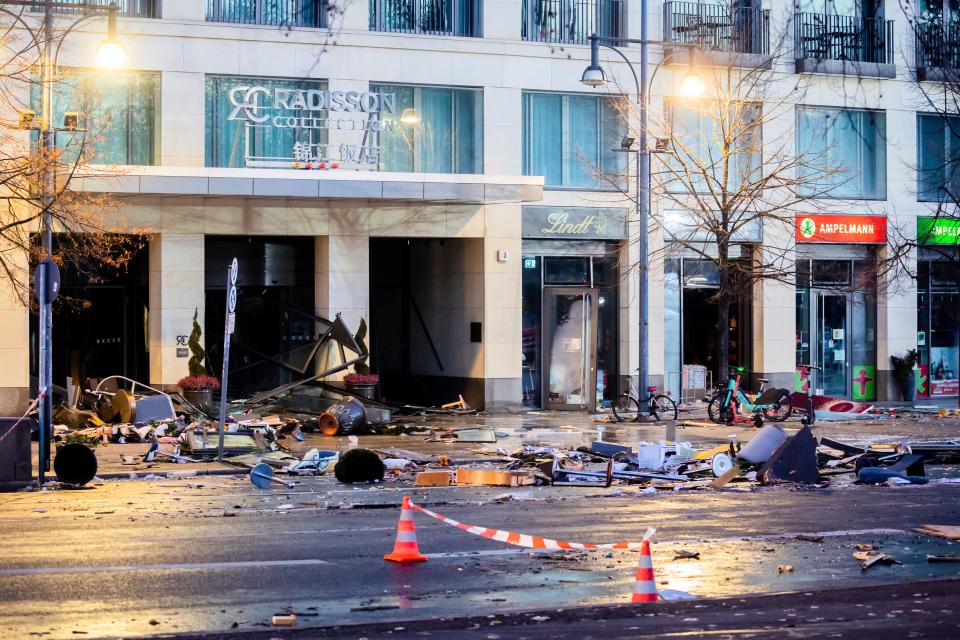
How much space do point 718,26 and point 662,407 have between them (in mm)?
10145

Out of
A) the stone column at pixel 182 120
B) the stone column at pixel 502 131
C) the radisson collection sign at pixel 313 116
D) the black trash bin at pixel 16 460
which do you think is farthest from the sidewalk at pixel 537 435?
the stone column at pixel 182 120

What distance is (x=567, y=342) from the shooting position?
109 ft

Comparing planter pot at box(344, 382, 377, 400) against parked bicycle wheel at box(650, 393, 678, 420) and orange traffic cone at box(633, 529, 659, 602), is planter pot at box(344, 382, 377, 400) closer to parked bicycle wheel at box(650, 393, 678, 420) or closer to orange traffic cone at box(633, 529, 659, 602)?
parked bicycle wheel at box(650, 393, 678, 420)

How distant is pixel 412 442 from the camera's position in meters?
24.5

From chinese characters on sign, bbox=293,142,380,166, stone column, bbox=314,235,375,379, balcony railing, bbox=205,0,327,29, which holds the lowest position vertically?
stone column, bbox=314,235,375,379

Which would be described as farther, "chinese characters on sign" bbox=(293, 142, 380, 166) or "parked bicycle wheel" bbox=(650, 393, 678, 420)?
"chinese characters on sign" bbox=(293, 142, 380, 166)

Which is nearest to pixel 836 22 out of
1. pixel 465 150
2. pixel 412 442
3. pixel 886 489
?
pixel 465 150

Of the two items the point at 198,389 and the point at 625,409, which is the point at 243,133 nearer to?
the point at 198,389

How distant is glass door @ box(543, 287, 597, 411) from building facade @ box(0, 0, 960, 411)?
2.1 inches

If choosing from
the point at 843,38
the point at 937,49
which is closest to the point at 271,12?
the point at 843,38

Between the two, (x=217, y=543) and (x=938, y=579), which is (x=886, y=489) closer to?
(x=938, y=579)

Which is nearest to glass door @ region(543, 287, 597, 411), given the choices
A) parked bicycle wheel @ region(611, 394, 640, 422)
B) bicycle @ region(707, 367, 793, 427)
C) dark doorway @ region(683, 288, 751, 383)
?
parked bicycle wheel @ region(611, 394, 640, 422)

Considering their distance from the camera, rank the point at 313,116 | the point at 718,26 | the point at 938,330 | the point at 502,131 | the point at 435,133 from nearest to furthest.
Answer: the point at 313,116, the point at 435,133, the point at 502,131, the point at 718,26, the point at 938,330

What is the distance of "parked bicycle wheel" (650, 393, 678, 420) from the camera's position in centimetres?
3008
